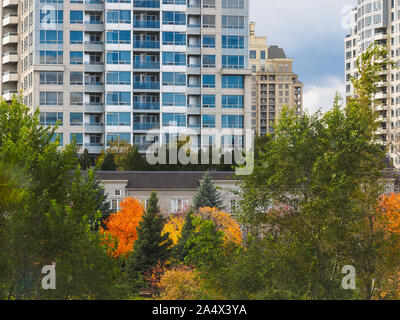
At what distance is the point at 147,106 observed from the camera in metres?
73.6

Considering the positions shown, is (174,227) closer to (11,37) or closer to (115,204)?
(115,204)

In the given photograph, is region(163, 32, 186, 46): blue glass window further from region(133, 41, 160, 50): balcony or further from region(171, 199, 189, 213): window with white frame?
region(171, 199, 189, 213): window with white frame

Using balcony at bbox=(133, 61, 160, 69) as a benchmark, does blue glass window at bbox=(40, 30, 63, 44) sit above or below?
above

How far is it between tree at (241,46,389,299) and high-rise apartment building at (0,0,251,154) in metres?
50.7

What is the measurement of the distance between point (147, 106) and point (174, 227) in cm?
3232

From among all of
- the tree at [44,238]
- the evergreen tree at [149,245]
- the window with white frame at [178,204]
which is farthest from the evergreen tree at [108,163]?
the tree at [44,238]

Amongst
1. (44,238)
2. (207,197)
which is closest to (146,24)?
(207,197)

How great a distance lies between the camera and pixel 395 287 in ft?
69.9

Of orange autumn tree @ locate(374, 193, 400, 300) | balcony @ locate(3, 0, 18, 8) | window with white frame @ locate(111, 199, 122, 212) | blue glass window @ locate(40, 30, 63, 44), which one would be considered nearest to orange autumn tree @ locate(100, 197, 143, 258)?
window with white frame @ locate(111, 199, 122, 212)

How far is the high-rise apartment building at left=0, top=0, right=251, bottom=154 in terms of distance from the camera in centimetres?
7325

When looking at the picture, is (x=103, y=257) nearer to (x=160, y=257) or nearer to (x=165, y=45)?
(x=160, y=257)

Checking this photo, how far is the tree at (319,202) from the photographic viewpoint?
20.4 m

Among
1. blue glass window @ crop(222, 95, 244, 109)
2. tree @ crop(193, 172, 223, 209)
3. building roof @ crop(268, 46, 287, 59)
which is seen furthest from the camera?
building roof @ crop(268, 46, 287, 59)

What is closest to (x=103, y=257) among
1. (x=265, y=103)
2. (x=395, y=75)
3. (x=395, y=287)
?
(x=395, y=287)
